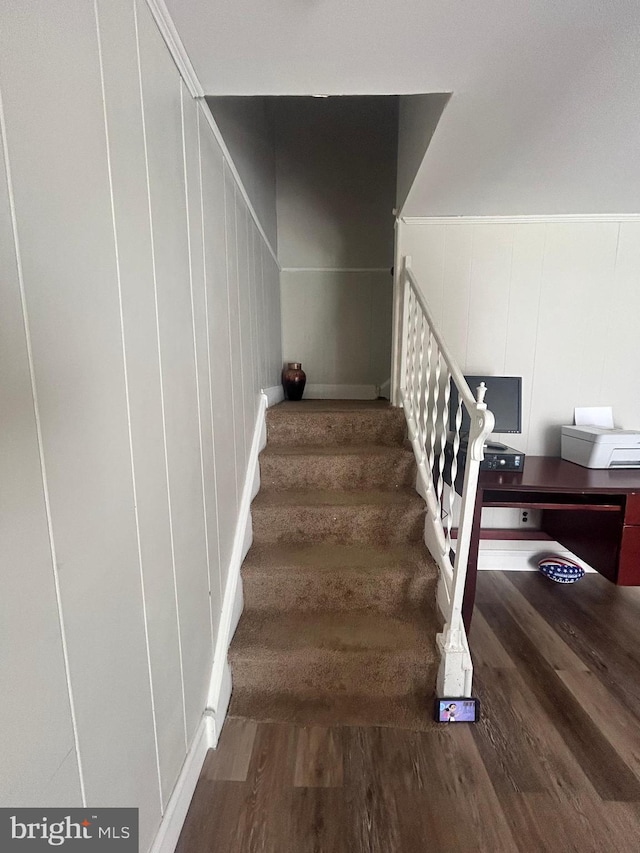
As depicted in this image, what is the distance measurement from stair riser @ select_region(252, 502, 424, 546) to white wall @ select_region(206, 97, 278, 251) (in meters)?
1.57

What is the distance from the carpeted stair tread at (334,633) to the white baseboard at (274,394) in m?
1.20

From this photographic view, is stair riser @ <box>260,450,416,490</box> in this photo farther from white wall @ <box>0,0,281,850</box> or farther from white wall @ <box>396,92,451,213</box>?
white wall @ <box>396,92,451,213</box>

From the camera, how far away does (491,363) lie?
243 cm

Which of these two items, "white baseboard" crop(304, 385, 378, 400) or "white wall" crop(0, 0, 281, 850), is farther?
"white baseboard" crop(304, 385, 378, 400)

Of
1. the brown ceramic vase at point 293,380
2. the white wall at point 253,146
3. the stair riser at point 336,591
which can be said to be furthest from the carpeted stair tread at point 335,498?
the white wall at point 253,146

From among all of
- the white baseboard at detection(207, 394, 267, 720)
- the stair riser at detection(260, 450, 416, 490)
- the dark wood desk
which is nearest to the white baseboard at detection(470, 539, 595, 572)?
the dark wood desk

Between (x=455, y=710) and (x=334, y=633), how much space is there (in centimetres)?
49

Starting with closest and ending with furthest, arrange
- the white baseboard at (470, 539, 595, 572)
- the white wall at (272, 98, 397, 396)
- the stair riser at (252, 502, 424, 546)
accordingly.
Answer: the stair riser at (252, 502, 424, 546), the white baseboard at (470, 539, 595, 572), the white wall at (272, 98, 397, 396)

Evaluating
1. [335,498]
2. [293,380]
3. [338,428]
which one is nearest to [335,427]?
[338,428]

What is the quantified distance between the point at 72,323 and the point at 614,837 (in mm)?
1789

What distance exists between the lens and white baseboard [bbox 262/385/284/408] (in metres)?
2.44

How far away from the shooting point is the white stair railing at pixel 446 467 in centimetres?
139

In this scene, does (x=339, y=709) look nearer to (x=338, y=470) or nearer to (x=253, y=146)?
(x=338, y=470)

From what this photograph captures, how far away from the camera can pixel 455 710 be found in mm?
1437
